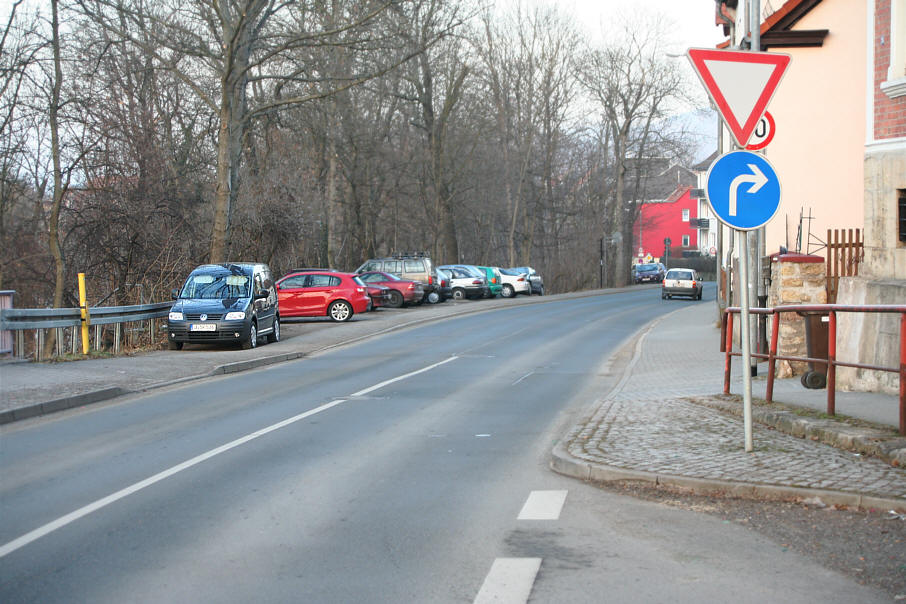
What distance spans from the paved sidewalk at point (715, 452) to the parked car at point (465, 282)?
33235 mm

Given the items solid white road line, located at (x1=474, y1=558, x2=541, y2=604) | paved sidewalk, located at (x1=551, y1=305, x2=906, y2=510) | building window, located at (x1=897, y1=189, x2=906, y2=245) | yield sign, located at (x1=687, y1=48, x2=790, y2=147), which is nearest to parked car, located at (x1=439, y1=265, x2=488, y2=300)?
paved sidewalk, located at (x1=551, y1=305, x2=906, y2=510)

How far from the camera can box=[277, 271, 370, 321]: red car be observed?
1176 inches

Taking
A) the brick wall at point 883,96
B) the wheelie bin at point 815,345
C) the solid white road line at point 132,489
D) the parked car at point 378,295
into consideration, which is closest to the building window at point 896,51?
the brick wall at point 883,96

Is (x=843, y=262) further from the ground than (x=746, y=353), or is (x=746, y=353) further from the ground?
(x=843, y=262)

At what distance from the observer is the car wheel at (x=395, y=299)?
38.1m

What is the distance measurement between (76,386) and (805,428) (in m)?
9.81

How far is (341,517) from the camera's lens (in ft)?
20.4

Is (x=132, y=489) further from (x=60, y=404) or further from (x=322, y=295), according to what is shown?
(x=322, y=295)

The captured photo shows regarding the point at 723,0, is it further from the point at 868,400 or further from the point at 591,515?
the point at 591,515

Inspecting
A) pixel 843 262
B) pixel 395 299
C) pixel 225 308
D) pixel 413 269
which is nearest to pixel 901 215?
pixel 843 262

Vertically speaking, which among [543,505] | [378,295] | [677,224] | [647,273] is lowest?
[543,505]

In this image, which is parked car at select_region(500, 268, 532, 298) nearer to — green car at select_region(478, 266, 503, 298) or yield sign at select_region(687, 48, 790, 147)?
green car at select_region(478, 266, 503, 298)

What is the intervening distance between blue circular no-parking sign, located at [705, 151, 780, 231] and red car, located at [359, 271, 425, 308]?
30.9 meters

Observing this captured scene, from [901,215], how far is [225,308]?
14.1 meters
